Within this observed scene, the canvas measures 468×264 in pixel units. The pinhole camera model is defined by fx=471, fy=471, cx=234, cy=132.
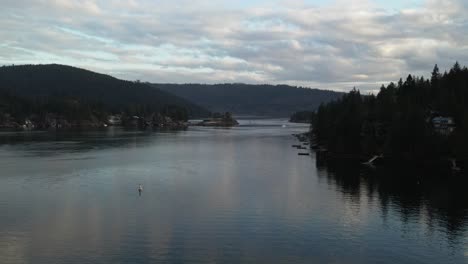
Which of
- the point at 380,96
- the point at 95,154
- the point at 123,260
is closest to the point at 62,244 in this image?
the point at 123,260

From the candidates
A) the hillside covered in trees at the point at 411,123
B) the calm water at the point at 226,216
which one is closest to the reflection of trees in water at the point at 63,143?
the calm water at the point at 226,216

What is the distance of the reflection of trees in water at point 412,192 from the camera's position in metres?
40.7

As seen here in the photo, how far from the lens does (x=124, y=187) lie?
5375 cm

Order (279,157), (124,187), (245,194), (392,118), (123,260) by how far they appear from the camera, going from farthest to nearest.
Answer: (279,157)
(392,118)
(124,187)
(245,194)
(123,260)

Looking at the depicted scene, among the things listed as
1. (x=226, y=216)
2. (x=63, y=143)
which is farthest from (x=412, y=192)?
(x=63, y=143)

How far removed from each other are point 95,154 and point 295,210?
188 feet

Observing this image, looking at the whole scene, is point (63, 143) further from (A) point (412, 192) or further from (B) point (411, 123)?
(A) point (412, 192)

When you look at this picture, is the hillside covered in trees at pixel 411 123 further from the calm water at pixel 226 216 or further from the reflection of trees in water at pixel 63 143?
the reflection of trees in water at pixel 63 143

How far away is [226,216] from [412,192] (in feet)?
81.3

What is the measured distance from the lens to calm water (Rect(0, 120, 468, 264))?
30.4 metres

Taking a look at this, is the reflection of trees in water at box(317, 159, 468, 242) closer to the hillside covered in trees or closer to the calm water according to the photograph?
the calm water

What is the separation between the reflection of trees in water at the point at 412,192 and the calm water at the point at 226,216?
0.54ft

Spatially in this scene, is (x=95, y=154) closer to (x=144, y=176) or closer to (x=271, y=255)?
(x=144, y=176)

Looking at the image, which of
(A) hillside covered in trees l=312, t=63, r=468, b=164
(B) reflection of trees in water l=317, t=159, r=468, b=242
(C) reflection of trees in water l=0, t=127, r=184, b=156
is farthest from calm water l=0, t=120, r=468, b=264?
(C) reflection of trees in water l=0, t=127, r=184, b=156
